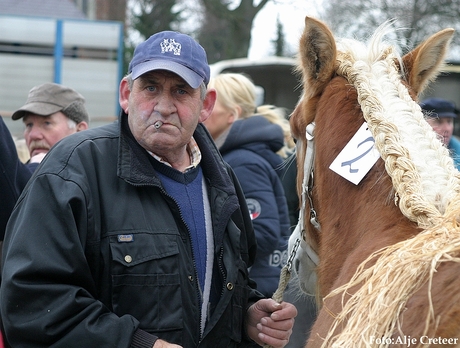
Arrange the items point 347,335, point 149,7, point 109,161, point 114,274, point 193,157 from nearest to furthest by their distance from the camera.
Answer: point 347,335 < point 114,274 < point 109,161 < point 193,157 < point 149,7

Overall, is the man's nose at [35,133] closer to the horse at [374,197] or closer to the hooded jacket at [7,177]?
the hooded jacket at [7,177]

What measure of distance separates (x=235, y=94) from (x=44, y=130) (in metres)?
1.40

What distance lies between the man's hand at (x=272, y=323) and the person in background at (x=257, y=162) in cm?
140

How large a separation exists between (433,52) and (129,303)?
1643mm

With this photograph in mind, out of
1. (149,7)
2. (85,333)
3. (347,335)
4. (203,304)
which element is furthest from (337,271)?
(149,7)

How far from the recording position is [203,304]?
2.56m

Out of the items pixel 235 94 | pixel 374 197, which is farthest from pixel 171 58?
pixel 235 94

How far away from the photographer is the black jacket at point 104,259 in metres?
2.18

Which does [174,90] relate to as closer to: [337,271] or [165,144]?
[165,144]

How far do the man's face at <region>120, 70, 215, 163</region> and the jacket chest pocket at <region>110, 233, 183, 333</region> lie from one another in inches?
16.4

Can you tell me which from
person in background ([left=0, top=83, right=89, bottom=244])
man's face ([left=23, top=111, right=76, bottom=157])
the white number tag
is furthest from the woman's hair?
the white number tag

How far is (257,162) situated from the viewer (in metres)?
4.39

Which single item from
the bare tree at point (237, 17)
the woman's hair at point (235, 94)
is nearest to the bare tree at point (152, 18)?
the bare tree at point (237, 17)

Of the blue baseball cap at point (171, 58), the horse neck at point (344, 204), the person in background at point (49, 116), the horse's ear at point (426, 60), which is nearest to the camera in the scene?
the horse neck at point (344, 204)
